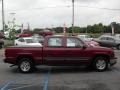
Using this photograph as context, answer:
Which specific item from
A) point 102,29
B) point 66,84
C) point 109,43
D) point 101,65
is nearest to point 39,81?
point 66,84

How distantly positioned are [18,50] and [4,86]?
407cm

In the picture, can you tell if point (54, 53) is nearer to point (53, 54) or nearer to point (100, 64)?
point (53, 54)

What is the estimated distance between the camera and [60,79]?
14125 millimetres

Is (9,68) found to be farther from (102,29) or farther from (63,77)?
(102,29)

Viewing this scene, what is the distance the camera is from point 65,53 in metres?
16.2

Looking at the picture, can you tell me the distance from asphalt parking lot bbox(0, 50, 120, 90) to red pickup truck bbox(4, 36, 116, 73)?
0.53 meters

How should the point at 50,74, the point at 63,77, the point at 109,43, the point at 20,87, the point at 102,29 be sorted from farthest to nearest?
the point at 102,29
the point at 109,43
the point at 50,74
the point at 63,77
the point at 20,87

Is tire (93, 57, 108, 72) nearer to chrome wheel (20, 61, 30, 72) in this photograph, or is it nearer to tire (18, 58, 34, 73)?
tire (18, 58, 34, 73)

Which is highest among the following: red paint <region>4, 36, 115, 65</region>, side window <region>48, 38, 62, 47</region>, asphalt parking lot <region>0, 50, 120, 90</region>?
side window <region>48, 38, 62, 47</region>

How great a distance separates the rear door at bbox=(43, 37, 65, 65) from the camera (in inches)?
635

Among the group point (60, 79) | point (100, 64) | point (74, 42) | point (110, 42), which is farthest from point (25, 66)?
point (110, 42)

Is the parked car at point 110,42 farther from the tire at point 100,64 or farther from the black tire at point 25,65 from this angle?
the black tire at point 25,65

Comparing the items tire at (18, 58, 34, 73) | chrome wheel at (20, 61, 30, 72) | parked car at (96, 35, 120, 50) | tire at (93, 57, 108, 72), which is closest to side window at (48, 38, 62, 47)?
tire at (18, 58, 34, 73)

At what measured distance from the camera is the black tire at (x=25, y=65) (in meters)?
16.3
